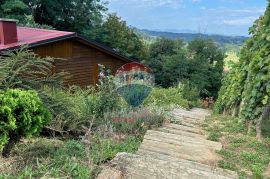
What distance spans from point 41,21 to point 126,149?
2654 centimetres

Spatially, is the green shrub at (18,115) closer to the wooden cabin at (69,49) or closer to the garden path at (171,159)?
the garden path at (171,159)

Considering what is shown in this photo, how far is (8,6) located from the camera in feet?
70.8

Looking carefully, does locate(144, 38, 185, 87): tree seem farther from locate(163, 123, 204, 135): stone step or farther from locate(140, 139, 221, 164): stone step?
locate(140, 139, 221, 164): stone step

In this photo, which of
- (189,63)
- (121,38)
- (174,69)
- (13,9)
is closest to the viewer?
(13,9)

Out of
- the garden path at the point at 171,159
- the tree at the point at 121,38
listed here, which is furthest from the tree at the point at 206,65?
the garden path at the point at 171,159

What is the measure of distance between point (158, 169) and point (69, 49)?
12261 mm

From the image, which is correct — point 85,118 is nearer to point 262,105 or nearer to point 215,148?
point 215,148

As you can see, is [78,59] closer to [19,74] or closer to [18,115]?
[19,74]

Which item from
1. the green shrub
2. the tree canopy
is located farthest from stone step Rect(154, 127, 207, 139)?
the tree canopy

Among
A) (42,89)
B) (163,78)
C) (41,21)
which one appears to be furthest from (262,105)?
(41,21)

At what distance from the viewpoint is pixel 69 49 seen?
14695 mm

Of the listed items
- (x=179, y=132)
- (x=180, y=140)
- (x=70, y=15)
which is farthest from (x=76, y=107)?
(x=70, y=15)

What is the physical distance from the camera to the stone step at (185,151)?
391 cm

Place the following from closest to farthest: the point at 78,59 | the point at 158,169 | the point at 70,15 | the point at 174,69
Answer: the point at 158,169
the point at 78,59
the point at 174,69
the point at 70,15
